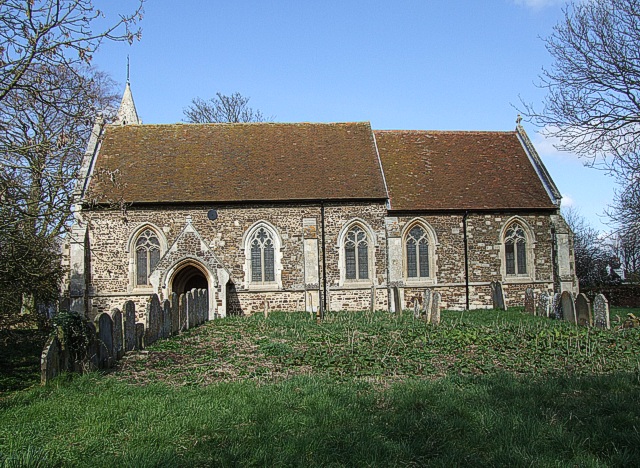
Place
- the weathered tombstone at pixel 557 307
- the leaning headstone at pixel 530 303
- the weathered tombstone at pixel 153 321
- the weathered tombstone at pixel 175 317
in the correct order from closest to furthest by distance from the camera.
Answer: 1. the weathered tombstone at pixel 153 321
2. the weathered tombstone at pixel 175 317
3. the weathered tombstone at pixel 557 307
4. the leaning headstone at pixel 530 303

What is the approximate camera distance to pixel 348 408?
249 inches

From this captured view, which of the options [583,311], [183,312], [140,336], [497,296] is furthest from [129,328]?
[497,296]

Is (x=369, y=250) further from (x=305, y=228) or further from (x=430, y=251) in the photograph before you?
→ (x=305, y=228)

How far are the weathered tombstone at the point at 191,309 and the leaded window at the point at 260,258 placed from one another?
14.5 feet

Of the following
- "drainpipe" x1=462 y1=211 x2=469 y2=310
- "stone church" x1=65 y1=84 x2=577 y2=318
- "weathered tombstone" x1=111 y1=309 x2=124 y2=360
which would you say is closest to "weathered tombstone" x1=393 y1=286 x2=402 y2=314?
"stone church" x1=65 y1=84 x2=577 y2=318

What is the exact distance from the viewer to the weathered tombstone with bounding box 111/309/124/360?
33.0 feet

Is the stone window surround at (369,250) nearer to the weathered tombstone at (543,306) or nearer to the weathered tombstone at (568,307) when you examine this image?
the weathered tombstone at (543,306)

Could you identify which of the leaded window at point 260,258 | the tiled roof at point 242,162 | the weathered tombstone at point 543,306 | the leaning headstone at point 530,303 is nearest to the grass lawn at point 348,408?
the weathered tombstone at point 543,306

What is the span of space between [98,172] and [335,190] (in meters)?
13.3

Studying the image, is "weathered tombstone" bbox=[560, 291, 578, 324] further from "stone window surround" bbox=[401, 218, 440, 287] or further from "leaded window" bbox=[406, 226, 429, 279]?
"leaded window" bbox=[406, 226, 429, 279]

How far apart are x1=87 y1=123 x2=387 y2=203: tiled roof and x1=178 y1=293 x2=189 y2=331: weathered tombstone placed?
5.60m

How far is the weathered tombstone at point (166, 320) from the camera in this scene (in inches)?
526

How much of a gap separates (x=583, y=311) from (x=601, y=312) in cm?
56

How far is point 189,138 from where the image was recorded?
23.2 metres
